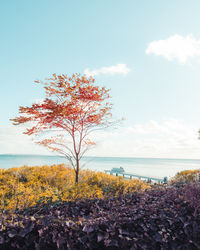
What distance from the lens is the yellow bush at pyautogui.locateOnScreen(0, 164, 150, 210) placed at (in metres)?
5.12

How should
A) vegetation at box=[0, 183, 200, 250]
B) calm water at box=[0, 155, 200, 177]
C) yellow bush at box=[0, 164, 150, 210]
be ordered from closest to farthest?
vegetation at box=[0, 183, 200, 250] → yellow bush at box=[0, 164, 150, 210] → calm water at box=[0, 155, 200, 177]

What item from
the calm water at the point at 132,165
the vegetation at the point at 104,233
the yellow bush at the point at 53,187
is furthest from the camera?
the calm water at the point at 132,165

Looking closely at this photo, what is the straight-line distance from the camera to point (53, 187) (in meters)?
6.55

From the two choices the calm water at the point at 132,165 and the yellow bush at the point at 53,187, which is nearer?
the yellow bush at the point at 53,187

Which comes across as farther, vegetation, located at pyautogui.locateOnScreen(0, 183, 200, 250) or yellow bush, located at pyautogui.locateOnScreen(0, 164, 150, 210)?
yellow bush, located at pyautogui.locateOnScreen(0, 164, 150, 210)

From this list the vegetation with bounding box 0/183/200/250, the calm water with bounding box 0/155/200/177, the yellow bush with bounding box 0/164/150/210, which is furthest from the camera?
the calm water with bounding box 0/155/200/177

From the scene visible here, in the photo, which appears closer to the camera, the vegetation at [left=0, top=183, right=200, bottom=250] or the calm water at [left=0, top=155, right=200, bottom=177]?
the vegetation at [left=0, top=183, right=200, bottom=250]

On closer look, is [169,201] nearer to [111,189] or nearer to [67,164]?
[111,189]

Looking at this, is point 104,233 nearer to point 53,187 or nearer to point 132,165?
Answer: point 53,187

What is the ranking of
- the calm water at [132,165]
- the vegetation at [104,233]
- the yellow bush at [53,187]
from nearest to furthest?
the vegetation at [104,233] → the yellow bush at [53,187] → the calm water at [132,165]

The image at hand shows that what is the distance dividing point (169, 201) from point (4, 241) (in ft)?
11.3

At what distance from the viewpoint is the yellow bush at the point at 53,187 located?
5117mm

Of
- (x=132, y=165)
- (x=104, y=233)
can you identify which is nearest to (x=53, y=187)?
(x=104, y=233)

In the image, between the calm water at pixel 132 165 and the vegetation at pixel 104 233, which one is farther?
the calm water at pixel 132 165
